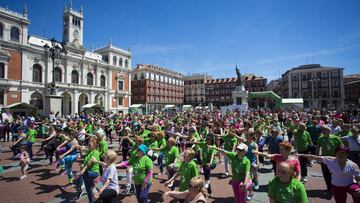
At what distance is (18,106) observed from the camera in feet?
93.7

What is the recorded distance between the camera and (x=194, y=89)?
9788 cm

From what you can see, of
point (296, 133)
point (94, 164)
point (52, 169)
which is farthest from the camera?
point (52, 169)

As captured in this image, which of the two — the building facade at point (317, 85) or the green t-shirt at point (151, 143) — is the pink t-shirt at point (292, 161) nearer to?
the green t-shirt at point (151, 143)

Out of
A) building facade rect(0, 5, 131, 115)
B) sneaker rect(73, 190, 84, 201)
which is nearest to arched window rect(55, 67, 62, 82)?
building facade rect(0, 5, 131, 115)

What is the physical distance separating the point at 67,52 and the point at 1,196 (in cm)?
4267

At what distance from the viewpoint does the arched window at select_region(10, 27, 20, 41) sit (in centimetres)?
3503

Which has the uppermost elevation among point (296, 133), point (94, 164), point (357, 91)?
point (357, 91)

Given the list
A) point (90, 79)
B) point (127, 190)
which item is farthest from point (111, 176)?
point (90, 79)

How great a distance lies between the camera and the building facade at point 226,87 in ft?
288

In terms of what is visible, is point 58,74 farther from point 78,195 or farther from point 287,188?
point 287,188

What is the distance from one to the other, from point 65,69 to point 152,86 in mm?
35368

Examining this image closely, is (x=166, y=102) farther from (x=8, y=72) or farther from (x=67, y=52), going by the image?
(x=8, y=72)

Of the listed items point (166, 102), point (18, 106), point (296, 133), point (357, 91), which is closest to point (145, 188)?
point (296, 133)

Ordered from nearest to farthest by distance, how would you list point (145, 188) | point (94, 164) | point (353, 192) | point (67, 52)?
point (353, 192) < point (145, 188) < point (94, 164) < point (67, 52)
